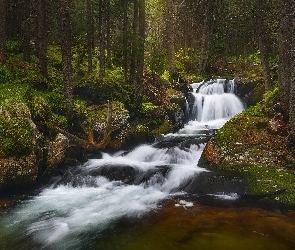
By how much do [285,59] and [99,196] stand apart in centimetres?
919

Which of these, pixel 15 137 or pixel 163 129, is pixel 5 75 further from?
pixel 163 129

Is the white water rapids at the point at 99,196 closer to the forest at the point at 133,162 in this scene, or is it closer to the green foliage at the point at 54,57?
the forest at the point at 133,162

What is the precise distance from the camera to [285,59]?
12.0 m

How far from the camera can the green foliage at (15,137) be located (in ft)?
32.9

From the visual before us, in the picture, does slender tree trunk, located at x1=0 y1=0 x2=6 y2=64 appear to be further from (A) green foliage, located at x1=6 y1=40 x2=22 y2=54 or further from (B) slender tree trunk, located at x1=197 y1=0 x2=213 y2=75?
(B) slender tree trunk, located at x1=197 y1=0 x2=213 y2=75

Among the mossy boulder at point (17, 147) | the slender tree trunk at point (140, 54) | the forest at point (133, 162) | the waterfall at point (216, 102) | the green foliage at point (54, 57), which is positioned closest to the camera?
the forest at point (133, 162)

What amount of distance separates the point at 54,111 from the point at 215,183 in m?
7.97

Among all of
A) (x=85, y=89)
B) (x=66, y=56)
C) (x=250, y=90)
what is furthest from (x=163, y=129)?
(x=250, y=90)

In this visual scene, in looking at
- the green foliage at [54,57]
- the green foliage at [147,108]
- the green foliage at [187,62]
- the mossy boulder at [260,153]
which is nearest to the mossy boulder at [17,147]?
the mossy boulder at [260,153]

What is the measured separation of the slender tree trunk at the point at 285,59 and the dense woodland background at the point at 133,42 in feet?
0.12

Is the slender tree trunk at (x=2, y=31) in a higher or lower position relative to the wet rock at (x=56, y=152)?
higher

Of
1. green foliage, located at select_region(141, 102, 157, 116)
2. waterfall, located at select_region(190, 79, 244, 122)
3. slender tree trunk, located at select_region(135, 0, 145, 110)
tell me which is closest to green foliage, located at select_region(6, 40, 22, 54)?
slender tree trunk, located at select_region(135, 0, 145, 110)

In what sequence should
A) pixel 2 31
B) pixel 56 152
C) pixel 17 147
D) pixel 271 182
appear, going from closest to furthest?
pixel 271 182 → pixel 17 147 → pixel 56 152 → pixel 2 31

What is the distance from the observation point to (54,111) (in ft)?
44.7
